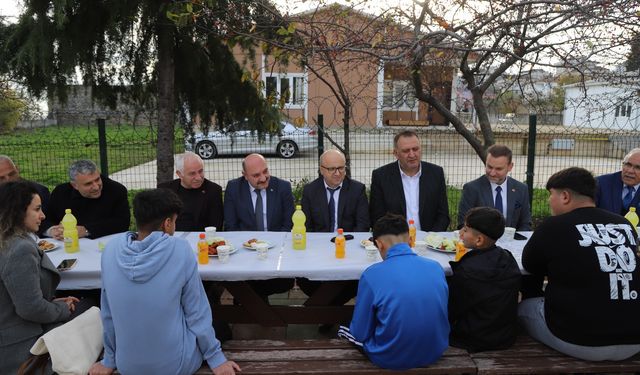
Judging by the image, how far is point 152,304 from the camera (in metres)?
2.18

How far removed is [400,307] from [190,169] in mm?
2656

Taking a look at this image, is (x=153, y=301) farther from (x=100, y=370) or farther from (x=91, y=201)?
(x=91, y=201)

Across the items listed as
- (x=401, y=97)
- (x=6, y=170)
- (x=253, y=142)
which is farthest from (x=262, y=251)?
(x=401, y=97)

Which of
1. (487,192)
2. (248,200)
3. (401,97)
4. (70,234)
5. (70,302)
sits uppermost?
(401,97)

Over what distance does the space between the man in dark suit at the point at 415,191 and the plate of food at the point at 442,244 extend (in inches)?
37.1

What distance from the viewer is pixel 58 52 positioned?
15.7ft

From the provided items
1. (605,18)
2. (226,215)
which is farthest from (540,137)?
(226,215)

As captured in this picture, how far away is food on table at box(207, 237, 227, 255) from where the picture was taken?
125 inches

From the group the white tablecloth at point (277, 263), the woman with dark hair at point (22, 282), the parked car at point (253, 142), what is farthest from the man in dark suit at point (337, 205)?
the woman with dark hair at point (22, 282)

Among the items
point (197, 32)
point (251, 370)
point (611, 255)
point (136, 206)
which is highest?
point (197, 32)

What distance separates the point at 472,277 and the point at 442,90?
5.12m

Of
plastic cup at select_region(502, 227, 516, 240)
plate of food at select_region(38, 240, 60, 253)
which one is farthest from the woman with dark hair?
plastic cup at select_region(502, 227, 516, 240)

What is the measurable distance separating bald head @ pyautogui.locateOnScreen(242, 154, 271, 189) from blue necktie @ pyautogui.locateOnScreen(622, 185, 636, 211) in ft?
10.8

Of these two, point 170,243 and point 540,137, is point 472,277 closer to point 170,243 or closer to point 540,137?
point 170,243
